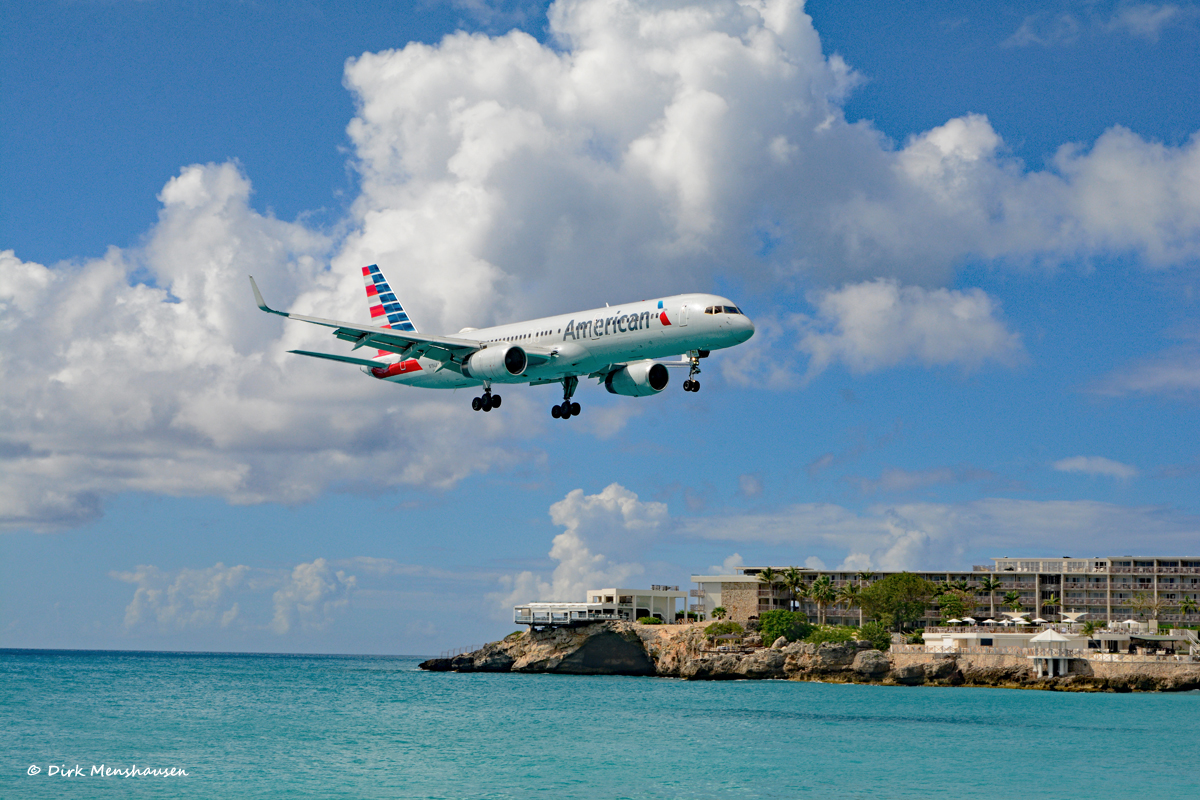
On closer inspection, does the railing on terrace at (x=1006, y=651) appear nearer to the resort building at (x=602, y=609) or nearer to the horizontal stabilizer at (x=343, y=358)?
the resort building at (x=602, y=609)

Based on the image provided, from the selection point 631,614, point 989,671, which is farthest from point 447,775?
point 631,614

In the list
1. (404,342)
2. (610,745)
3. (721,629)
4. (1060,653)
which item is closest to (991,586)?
(721,629)

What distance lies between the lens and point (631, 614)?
625ft

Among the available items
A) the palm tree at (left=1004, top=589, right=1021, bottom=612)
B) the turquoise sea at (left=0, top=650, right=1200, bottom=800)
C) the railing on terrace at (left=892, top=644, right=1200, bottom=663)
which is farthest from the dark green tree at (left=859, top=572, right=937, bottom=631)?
the turquoise sea at (left=0, top=650, right=1200, bottom=800)

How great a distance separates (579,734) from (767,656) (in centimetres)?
7052

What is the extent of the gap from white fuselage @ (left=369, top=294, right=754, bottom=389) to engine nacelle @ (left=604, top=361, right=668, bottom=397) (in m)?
2.63

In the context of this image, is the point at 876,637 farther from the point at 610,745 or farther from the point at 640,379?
the point at 640,379

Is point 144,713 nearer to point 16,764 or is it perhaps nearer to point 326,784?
point 16,764

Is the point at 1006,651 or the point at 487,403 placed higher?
the point at 487,403

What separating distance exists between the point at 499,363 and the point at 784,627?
108653 mm

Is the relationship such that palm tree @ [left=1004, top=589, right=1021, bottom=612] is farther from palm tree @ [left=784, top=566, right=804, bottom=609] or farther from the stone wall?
the stone wall

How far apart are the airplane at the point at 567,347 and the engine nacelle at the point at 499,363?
0.05m

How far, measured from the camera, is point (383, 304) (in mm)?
Answer: 80375

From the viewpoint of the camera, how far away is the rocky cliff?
121 metres
